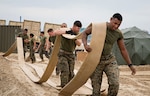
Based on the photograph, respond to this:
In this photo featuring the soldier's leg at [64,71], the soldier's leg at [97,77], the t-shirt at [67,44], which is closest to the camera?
the soldier's leg at [97,77]

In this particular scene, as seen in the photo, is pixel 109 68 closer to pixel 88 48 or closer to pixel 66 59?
pixel 88 48

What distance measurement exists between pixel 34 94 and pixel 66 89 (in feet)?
3.95

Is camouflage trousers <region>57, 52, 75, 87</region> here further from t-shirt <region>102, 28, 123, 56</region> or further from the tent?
the tent

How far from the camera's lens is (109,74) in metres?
6.12

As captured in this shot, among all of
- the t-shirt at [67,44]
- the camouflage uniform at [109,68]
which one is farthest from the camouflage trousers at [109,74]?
the t-shirt at [67,44]

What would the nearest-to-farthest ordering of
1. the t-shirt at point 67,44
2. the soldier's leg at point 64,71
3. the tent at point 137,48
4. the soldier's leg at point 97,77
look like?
the soldier's leg at point 97,77 < the soldier's leg at point 64,71 < the t-shirt at point 67,44 < the tent at point 137,48

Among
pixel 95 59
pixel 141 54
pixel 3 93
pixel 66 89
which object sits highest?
pixel 95 59

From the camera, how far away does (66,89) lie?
6.52m

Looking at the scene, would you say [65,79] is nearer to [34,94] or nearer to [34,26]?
[34,94]

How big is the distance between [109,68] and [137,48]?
1800cm

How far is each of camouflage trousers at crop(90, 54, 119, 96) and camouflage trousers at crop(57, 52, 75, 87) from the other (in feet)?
5.73

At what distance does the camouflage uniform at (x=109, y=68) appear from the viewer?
6066mm

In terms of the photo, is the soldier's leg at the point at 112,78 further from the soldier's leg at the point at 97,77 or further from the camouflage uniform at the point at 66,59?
the camouflage uniform at the point at 66,59

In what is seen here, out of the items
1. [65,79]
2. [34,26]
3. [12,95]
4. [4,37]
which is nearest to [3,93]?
[12,95]
